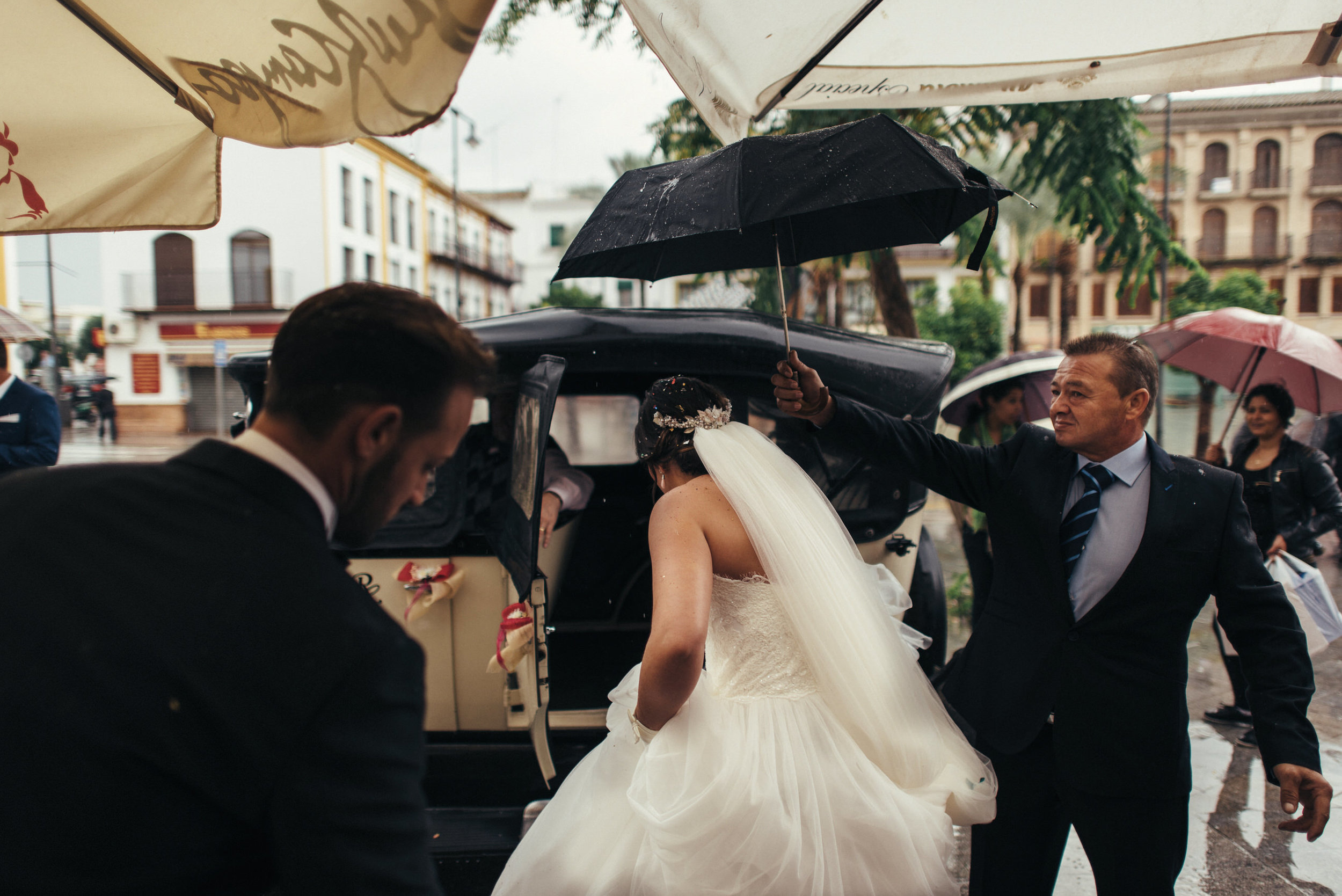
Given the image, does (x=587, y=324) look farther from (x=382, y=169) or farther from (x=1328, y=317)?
(x=1328, y=317)

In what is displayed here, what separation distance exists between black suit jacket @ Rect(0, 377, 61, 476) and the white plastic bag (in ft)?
21.7

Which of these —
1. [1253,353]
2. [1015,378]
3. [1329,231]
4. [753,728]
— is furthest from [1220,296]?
[753,728]

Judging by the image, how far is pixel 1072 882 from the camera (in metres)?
3.29

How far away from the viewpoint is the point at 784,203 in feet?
7.22

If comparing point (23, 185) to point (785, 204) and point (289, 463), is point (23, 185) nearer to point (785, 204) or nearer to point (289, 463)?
point (289, 463)

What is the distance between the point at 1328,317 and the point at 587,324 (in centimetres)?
4898

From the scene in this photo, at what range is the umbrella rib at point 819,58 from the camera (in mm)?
2270

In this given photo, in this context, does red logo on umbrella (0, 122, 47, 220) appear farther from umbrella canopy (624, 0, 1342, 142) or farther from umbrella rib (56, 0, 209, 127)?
umbrella canopy (624, 0, 1342, 142)


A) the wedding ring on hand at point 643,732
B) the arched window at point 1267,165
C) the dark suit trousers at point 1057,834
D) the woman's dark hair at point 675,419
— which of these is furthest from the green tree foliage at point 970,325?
the wedding ring on hand at point 643,732

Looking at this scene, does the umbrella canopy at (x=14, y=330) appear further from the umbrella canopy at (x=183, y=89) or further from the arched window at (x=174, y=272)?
the arched window at (x=174, y=272)

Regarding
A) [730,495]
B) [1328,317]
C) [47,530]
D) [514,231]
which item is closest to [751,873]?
[730,495]

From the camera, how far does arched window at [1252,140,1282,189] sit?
3888 cm

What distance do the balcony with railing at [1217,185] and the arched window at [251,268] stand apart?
44656 millimetres

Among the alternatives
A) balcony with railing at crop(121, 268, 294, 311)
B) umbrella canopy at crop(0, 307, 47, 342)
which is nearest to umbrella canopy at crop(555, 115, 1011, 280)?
umbrella canopy at crop(0, 307, 47, 342)
